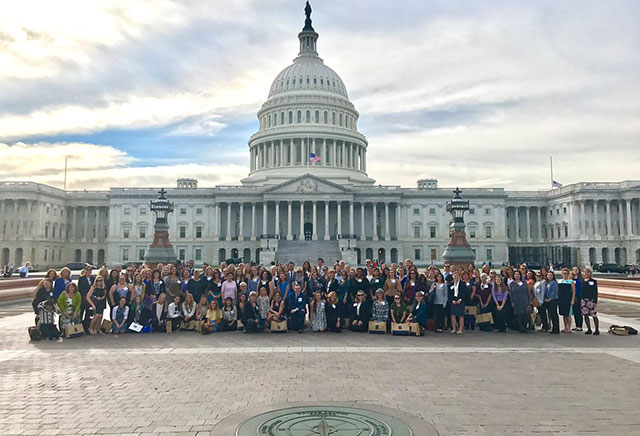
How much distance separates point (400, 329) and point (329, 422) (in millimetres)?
9072

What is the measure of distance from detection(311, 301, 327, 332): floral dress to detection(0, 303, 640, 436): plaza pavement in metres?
1.11

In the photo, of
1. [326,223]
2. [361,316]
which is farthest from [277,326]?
[326,223]

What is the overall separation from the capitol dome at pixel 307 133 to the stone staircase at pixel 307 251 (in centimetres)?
2126

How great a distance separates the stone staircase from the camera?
7300 centimetres

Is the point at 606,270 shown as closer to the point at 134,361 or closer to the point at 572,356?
the point at 572,356

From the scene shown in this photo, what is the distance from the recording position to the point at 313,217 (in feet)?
281

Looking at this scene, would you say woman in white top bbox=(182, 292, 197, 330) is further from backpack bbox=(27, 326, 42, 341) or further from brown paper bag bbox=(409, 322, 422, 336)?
brown paper bag bbox=(409, 322, 422, 336)

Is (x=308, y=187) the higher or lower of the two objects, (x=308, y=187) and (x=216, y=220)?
the higher

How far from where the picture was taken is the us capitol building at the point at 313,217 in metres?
85.0

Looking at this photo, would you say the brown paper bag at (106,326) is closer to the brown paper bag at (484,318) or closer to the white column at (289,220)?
the brown paper bag at (484,318)

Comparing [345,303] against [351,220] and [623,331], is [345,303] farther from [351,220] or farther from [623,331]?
[351,220]

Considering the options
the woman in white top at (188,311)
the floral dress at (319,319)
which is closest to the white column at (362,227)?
the floral dress at (319,319)

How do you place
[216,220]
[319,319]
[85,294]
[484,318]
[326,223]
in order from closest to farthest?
[85,294] → [319,319] → [484,318] → [326,223] → [216,220]

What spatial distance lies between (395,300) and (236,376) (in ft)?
23.7
